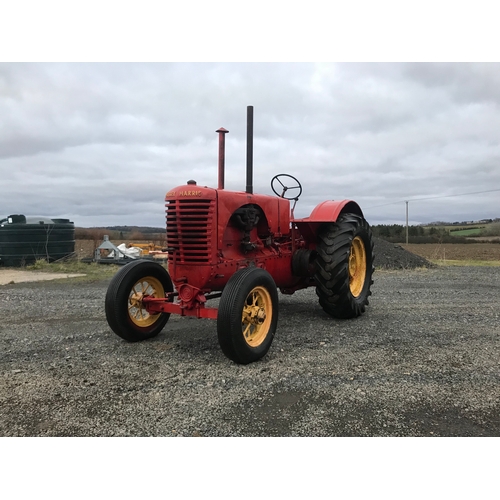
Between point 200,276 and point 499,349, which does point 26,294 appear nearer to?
point 200,276

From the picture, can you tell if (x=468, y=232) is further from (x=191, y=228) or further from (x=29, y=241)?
(x=191, y=228)

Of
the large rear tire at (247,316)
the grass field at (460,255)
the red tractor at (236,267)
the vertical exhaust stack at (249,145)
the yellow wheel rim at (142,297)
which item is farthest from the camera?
the grass field at (460,255)

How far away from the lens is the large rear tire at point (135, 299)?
191 inches

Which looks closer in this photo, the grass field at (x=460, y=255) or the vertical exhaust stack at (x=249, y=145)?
the vertical exhaust stack at (x=249, y=145)

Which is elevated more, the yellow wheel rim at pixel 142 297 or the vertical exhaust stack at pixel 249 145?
the vertical exhaust stack at pixel 249 145

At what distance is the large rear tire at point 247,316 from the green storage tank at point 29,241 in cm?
1355

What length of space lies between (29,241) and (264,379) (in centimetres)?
1466

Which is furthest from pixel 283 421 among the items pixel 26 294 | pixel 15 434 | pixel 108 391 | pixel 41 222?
pixel 41 222

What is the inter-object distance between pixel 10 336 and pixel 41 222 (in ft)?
41.2

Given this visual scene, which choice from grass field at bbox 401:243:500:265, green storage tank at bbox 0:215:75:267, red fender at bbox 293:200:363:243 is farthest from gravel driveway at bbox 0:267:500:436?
grass field at bbox 401:243:500:265

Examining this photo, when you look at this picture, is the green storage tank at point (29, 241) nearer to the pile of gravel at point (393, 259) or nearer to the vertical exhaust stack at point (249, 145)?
the pile of gravel at point (393, 259)

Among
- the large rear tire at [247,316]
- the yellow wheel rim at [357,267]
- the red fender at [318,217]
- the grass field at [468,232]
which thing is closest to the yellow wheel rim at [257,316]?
the large rear tire at [247,316]

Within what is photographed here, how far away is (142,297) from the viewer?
5055mm

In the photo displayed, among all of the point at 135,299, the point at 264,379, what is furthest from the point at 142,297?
the point at 264,379
